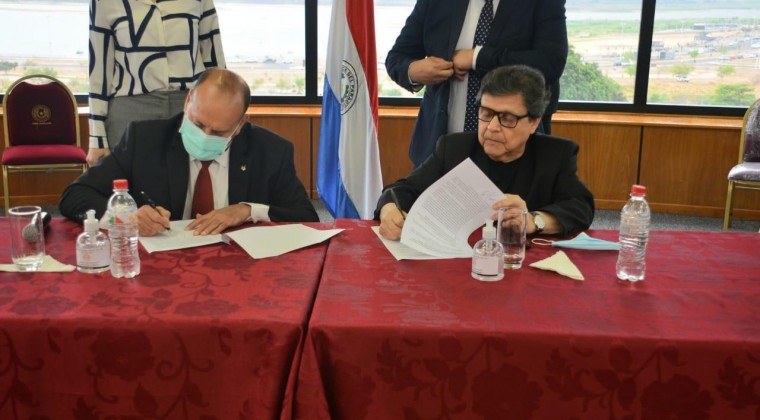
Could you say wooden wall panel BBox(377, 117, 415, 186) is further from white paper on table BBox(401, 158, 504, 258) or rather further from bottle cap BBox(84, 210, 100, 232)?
bottle cap BBox(84, 210, 100, 232)

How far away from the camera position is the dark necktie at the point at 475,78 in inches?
117

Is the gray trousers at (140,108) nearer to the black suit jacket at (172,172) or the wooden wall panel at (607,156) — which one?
the black suit jacket at (172,172)

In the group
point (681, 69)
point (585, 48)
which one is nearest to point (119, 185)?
point (585, 48)

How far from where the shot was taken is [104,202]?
7.27 feet

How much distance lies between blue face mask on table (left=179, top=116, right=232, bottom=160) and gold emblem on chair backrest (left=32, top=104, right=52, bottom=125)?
10.8 feet

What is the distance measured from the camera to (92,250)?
1684mm

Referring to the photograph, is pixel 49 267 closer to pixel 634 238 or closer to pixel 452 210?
pixel 452 210

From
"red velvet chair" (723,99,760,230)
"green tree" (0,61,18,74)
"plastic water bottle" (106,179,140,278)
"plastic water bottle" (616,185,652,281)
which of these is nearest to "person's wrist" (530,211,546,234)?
"plastic water bottle" (616,185,652,281)

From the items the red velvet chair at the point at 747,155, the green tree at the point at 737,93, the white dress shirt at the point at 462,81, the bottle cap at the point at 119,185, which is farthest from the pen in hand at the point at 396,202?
the green tree at the point at 737,93

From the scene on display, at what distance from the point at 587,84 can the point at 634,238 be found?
4585mm

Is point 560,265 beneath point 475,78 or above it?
beneath

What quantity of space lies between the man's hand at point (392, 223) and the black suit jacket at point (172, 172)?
0.37 metres

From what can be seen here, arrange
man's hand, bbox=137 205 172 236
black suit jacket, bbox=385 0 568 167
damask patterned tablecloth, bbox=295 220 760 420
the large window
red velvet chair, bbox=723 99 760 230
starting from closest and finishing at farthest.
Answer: damask patterned tablecloth, bbox=295 220 760 420 < man's hand, bbox=137 205 172 236 < black suit jacket, bbox=385 0 568 167 < red velvet chair, bbox=723 99 760 230 < the large window

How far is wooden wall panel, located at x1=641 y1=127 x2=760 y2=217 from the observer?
5.48 metres
